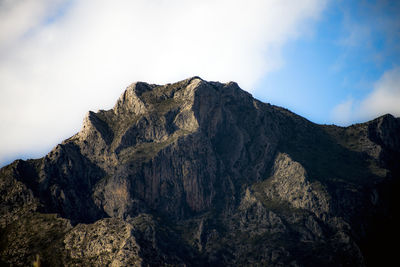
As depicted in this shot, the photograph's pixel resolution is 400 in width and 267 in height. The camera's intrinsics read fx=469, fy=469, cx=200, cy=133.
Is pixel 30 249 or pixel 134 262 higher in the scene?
pixel 30 249

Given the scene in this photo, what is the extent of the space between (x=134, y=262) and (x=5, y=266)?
52819mm

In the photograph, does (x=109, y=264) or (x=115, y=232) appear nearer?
(x=109, y=264)

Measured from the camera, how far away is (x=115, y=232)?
19750cm

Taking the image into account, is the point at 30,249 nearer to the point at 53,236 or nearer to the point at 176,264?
the point at 53,236

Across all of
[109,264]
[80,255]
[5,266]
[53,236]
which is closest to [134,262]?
[109,264]

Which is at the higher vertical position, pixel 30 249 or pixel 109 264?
pixel 30 249

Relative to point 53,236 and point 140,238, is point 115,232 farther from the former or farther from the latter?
point 53,236

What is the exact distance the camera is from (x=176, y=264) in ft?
644

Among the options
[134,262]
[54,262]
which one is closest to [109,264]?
[134,262]

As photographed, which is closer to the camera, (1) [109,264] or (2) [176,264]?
(1) [109,264]

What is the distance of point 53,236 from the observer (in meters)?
200

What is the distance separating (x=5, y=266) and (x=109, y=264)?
140ft

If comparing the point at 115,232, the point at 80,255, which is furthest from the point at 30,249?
the point at 115,232

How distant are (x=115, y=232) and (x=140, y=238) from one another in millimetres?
10813
